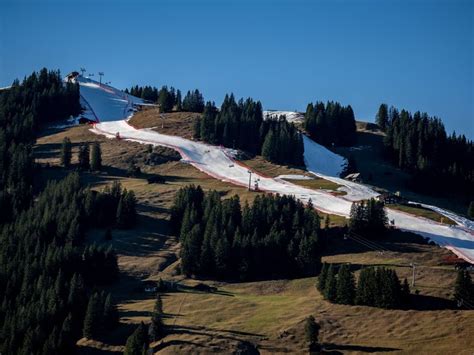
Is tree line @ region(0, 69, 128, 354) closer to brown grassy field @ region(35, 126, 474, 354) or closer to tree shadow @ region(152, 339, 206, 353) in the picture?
brown grassy field @ region(35, 126, 474, 354)

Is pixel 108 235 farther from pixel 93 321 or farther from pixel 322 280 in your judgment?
pixel 322 280

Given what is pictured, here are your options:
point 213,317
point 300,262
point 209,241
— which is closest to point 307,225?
point 300,262

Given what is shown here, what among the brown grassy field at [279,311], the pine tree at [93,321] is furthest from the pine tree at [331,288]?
the pine tree at [93,321]

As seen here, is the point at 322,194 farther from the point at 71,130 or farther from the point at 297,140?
the point at 71,130

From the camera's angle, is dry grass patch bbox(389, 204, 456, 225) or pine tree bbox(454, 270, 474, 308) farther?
dry grass patch bbox(389, 204, 456, 225)

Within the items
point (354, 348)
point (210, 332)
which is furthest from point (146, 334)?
point (354, 348)

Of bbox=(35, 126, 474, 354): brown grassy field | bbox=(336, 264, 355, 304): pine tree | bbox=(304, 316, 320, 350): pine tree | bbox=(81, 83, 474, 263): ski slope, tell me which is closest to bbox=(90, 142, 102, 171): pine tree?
bbox=(81, 83, 474, 263): ski slope

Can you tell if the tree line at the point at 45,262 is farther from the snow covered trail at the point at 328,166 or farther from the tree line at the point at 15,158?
the snow covered trail at the point at 328,166
